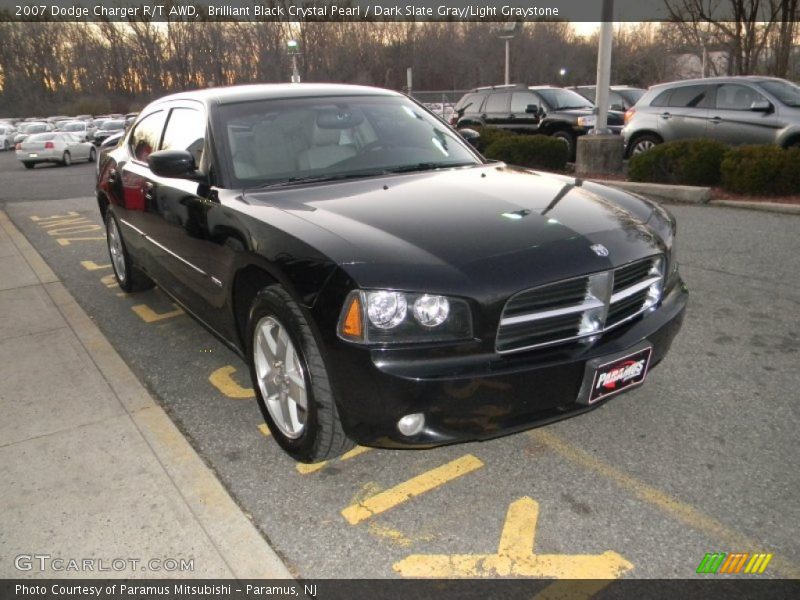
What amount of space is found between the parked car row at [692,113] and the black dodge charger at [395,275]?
8.02 meters

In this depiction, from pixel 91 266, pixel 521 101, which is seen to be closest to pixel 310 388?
pixel 91 266

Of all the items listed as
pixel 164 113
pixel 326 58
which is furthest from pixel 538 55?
pixel 164 113

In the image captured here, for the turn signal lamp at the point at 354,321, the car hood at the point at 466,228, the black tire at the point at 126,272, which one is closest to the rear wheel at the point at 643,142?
the car hood at the point at 466,228

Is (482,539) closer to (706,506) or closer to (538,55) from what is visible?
(706,506)

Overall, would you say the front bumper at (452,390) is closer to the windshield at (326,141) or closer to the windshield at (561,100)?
the windshield at (326,141)

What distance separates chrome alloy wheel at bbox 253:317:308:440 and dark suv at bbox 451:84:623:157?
1200 cm

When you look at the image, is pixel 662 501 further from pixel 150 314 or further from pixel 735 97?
pixel 735 97

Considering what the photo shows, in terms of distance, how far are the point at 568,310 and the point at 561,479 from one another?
0.78 metres

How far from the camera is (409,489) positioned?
2875 mm

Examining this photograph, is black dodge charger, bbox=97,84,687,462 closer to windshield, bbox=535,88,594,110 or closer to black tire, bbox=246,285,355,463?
black tire, bbox=246,285,355,463

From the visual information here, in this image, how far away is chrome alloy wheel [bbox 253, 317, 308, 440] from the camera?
114 inches

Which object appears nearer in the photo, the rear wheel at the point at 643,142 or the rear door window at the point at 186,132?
the rear door window at the point at 186,132

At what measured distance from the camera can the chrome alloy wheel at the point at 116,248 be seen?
18.7ft

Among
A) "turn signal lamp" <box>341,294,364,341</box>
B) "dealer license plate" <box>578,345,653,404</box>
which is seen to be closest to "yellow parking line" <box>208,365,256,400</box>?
"turn signal lamp" <box>341,294,364,341</box>
